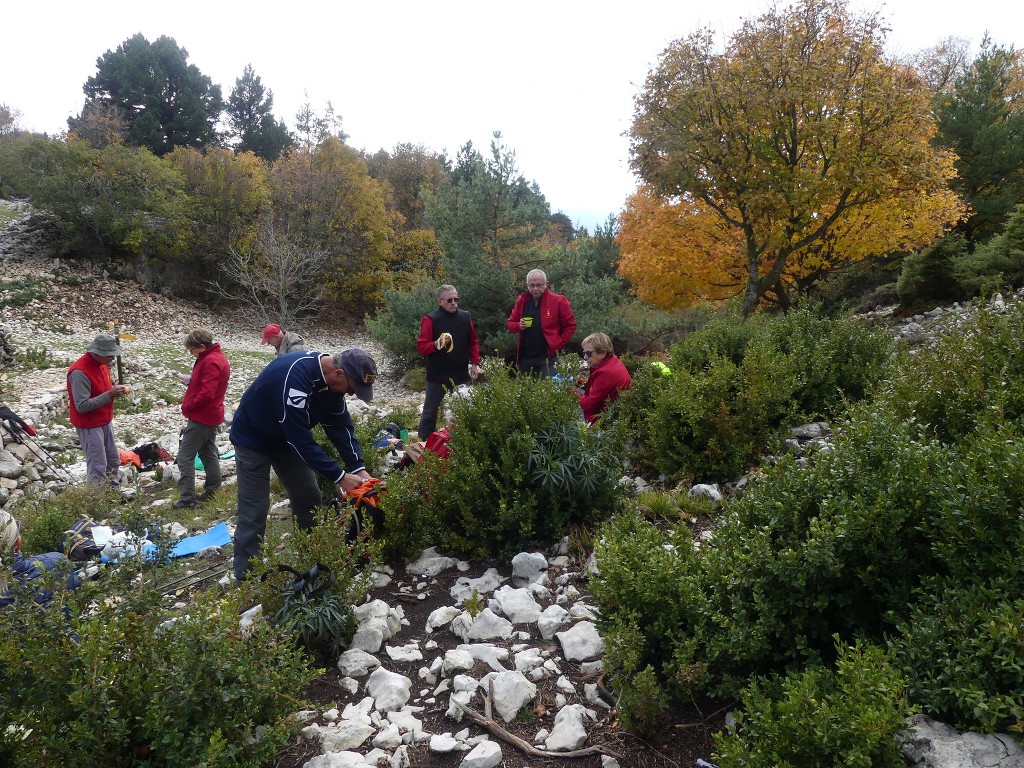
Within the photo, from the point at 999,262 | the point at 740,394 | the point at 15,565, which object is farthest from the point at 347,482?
the point at 999,262

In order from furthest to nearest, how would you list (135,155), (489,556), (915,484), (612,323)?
(135,155) < (612,323) < (489,556) < (915,484)

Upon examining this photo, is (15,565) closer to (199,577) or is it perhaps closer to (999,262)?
(199,577)

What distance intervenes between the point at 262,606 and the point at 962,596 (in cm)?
328

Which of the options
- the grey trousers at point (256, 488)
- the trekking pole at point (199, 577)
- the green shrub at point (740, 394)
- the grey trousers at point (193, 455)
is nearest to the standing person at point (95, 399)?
the grey trousers at point (193, 455)

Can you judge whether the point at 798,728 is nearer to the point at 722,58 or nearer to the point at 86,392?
the point at 86,392

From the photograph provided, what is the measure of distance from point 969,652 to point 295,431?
356cm

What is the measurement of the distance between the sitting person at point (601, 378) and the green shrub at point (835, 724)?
3.96 meters

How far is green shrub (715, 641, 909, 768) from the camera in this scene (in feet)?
6.24

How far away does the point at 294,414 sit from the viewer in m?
3.93

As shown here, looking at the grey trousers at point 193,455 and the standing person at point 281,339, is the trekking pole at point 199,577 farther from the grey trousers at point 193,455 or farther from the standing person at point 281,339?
the standing person at point 281,339

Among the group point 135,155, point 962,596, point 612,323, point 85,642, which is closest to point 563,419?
point 962,596

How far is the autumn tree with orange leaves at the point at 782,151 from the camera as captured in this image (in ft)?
38.1

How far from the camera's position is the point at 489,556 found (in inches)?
177

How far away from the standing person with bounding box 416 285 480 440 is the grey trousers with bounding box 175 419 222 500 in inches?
95.8
